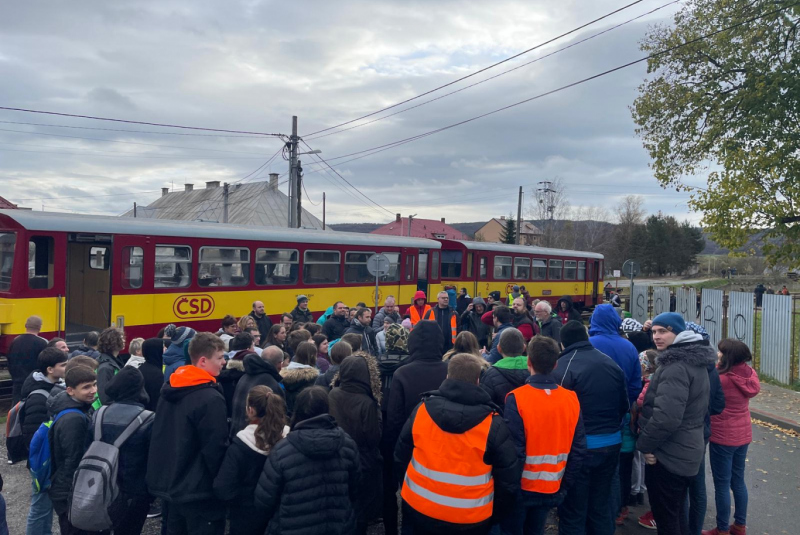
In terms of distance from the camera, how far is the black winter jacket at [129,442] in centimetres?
352

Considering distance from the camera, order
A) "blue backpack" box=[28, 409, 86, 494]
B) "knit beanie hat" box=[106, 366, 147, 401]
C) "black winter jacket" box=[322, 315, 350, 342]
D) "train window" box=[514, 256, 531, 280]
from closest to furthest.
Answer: "knit beanie hat" box=[106, 366, 147, 401] → "blue backpack" box=[28, 409, 86, 494] → "black winter jacket" box=[322, 315, 350, 342] → "train window" box=[514, 256, 531, 280]

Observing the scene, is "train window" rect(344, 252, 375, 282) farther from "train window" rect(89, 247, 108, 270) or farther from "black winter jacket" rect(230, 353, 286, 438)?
"black winter jacket" rect(230, 353, 286, 438)

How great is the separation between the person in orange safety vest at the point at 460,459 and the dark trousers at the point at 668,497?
149 cm

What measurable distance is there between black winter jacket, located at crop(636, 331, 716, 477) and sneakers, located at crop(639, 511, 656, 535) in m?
1.34

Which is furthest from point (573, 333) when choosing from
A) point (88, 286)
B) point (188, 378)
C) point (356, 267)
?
point (356, 267)

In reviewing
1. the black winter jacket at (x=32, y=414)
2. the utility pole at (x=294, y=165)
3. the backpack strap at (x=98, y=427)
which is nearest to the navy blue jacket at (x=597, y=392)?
the backpack strap at (x=98, y=427)

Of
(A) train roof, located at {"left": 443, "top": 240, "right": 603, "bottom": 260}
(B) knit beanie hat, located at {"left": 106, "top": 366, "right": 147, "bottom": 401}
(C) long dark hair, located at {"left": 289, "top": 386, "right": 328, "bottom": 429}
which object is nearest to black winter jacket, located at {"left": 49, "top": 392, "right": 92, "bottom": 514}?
(B) knit beanie hat, located at {"left": 106, "top": 366, "right": 147, "bottom": 401}

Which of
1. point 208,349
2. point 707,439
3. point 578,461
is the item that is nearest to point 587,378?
point 578,461

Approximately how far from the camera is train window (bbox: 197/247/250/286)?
11.0 m

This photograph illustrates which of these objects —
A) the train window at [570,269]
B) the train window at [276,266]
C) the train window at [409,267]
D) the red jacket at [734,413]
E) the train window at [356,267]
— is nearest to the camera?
the red jacket at [734,413]

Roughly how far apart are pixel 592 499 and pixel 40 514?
4179mm

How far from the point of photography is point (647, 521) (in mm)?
5078

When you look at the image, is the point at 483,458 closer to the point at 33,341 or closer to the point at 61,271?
the point at 33,341

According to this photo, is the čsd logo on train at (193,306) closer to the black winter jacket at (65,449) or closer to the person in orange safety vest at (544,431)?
the black winter jacket at (65,449)
